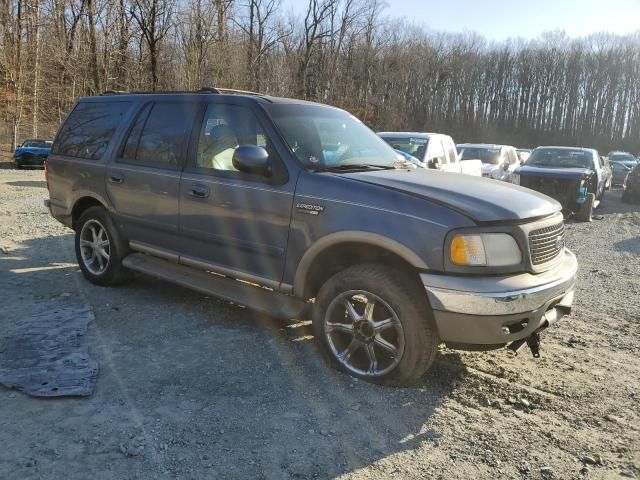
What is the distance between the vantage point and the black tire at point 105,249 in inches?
212

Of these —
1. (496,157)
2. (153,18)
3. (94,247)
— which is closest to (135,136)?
(94,247)

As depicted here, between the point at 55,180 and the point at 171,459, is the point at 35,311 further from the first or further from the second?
the point at 171,459

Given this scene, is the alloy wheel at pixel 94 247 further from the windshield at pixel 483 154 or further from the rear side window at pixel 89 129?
the windshield at pixel 483 154

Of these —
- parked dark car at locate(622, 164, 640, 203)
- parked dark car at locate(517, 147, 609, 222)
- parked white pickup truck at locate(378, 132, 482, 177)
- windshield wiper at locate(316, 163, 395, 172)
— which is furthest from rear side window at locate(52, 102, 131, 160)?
parked dark car at locate(622, 164, 640, 203)

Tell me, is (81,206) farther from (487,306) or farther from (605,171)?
(605,171)

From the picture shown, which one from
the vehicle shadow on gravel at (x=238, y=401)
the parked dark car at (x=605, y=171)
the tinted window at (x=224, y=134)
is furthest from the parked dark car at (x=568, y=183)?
the tinted window at (x=224, y=134)

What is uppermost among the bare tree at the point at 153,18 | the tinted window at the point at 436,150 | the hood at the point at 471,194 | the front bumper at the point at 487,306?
the bare tree at the point at 153,18

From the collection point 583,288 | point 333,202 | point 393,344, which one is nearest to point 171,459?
point 393,344

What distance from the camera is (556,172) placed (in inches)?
497

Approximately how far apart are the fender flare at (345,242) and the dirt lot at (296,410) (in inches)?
26.2

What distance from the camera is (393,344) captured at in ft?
11.8

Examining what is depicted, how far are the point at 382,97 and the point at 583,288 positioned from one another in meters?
53.0

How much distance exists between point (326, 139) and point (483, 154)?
12784mm

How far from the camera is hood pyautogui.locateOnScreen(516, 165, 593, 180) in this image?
40.6 ft
